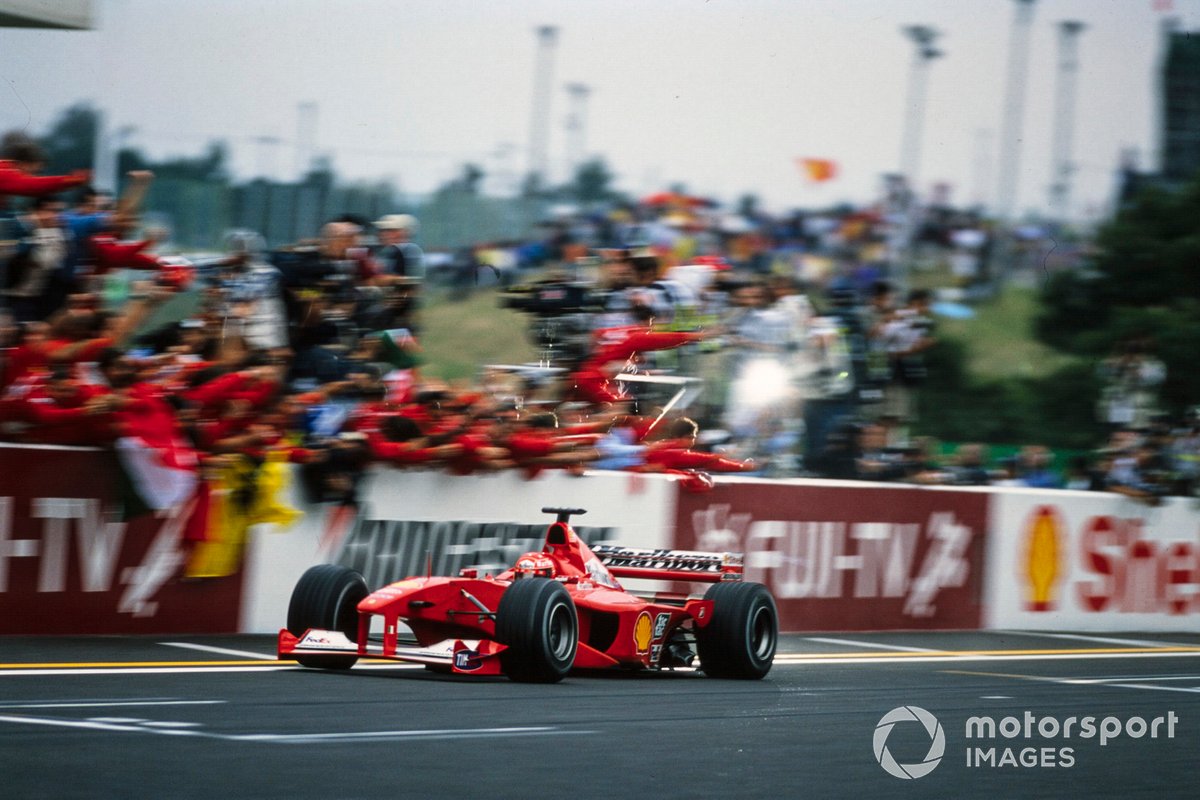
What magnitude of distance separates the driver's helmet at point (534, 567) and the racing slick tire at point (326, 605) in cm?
83

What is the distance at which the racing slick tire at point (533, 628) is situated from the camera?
9.23 meters

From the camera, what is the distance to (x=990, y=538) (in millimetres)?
16547

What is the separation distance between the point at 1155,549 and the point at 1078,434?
35.4 feet

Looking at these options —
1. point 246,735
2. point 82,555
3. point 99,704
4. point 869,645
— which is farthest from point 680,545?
point 246,735

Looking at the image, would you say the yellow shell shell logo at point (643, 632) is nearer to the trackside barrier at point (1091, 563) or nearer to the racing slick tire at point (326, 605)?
the racing slick tire at point (326, 605)

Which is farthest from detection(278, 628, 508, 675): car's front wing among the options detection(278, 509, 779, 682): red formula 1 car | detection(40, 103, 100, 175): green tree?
detection(40, 103, 100, 175): green tree

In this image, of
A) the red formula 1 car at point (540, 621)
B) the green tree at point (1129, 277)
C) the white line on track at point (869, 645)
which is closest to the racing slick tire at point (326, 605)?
the red formula 1 car at point (540, 621)

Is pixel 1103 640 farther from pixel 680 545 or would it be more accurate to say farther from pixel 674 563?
pixel 674 563

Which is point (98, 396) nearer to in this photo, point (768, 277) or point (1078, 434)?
point (768, 277)

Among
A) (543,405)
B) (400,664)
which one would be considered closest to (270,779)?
(400,664)

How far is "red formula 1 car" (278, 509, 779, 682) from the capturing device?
933cm

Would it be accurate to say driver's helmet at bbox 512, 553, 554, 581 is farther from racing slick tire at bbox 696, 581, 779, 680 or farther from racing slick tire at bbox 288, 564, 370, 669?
racing slick tire at bbox 696, 581, 779, 680

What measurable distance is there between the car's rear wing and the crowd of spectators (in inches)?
68.8

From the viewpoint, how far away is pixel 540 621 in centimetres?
927
